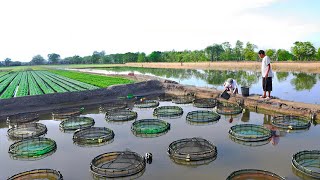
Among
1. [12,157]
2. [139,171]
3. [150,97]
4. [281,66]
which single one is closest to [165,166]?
[139,171]

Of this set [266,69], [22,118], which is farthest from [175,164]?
[22,118]

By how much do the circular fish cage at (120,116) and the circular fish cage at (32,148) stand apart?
402 cm

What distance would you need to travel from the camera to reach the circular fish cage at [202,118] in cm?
1343

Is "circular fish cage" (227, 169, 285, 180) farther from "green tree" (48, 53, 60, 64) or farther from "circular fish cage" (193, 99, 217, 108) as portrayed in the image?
"green tree" (48, 53, 60, 64)

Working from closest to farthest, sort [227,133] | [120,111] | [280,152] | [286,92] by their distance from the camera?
[280,152] → [227,133] → [120,111] → [286,92]

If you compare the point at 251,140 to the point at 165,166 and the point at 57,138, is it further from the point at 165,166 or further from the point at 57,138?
the point at 57,138

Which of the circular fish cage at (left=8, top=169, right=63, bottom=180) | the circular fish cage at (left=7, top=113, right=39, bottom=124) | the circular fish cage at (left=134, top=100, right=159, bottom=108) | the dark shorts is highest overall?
the dark shorts

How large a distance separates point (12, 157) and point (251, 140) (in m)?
8.59

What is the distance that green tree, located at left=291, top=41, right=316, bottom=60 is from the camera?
1924 inches

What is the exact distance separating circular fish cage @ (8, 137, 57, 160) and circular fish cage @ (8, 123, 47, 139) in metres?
1.20

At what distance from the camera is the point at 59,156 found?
33.4 feet

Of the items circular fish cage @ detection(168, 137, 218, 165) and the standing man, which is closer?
circular fish cage @ detection(168, 137, 218, 165)

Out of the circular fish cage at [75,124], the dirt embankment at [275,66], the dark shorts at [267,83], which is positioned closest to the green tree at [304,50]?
the dirt embankment at [275,66]

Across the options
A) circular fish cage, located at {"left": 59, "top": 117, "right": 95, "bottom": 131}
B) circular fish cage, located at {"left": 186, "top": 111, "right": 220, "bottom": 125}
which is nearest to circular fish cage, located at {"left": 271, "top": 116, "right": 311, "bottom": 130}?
circular fish cage, located at {"left": 186, "top": 111, "right": 220, "bottom": 125}
